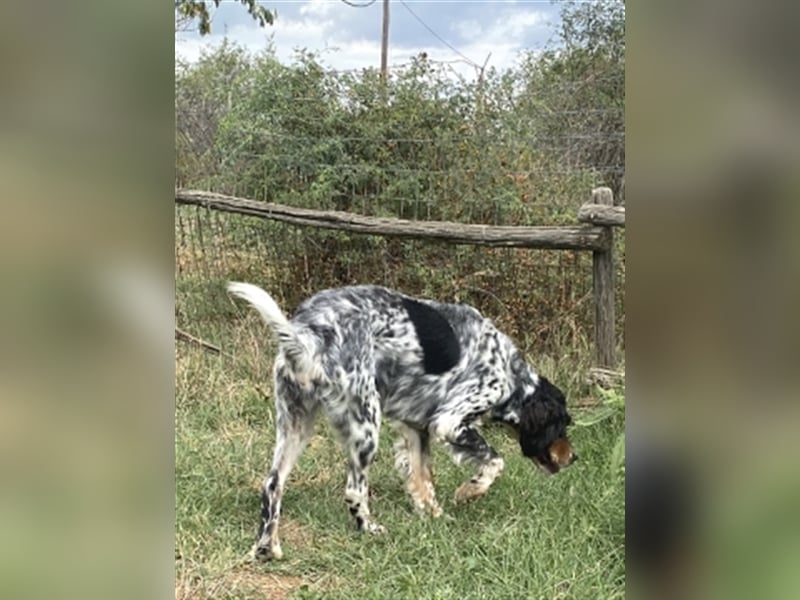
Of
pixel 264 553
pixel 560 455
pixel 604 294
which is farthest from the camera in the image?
pixel 604 294

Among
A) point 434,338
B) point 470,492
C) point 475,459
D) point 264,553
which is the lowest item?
point 264,553

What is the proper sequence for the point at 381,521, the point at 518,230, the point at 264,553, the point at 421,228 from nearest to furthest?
the point at 264,553 < the point at 381,521 < the point at 518,230 < the point at 421,228

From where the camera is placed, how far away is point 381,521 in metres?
3.26

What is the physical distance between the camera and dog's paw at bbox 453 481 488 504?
3.28 metres

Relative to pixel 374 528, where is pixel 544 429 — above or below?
above

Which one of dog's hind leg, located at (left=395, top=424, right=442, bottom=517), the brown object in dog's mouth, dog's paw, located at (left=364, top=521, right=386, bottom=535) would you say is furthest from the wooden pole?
dog's paw, located at (left=364, top=521, right=386, bottom=535)

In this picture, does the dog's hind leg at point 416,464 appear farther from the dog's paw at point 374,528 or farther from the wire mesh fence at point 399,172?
the wire mesh fence at point 399,172

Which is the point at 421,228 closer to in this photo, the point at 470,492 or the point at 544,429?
the point at 544,429

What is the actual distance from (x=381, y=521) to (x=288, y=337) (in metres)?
0.81

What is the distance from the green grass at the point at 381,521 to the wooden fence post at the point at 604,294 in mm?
128

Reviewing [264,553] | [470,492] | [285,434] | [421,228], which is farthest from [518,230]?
[264,553]

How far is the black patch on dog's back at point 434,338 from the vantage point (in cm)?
339
